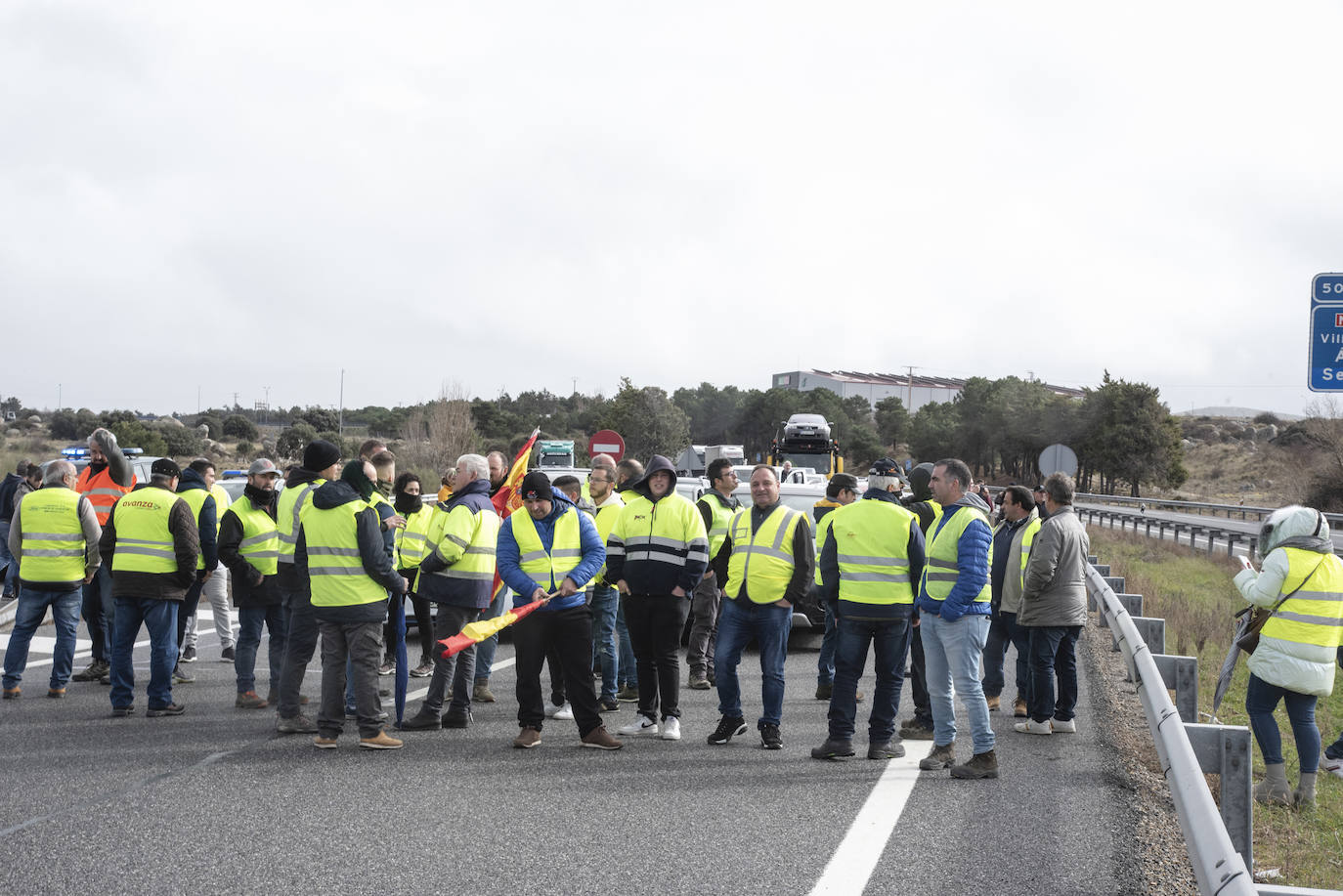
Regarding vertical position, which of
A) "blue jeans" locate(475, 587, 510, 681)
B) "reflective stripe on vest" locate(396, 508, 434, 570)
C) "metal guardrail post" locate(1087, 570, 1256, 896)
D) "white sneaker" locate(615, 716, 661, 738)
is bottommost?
"white sneaker" locate(615, 716, 661, 738)

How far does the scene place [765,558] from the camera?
837 centimetres

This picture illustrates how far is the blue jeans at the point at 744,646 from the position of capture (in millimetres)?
8219

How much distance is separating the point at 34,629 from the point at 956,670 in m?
7.49

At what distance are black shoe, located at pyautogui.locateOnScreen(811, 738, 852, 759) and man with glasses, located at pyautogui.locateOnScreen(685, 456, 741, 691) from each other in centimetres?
252

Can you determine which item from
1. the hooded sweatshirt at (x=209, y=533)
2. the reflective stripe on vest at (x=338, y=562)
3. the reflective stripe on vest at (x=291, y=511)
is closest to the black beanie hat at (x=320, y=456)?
the reflective stripe on vest at (x=291, y=511)

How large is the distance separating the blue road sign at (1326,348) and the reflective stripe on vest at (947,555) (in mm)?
3074

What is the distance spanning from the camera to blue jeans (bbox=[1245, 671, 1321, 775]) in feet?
23.1

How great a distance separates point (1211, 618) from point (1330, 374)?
7281 mm

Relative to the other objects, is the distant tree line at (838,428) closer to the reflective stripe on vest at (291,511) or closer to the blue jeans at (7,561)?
the blue jeans at (7,561)

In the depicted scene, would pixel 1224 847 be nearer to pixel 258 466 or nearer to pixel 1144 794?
pixel 1144 794

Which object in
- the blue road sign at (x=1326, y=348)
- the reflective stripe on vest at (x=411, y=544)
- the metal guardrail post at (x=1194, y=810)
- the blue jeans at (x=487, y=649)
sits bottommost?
the blue jeans at (x=487, y=649)

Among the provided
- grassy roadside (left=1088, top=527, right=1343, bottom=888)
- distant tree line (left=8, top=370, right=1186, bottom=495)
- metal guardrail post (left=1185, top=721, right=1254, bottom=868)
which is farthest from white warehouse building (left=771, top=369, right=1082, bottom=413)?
metal guardrail post (left=1185, top=721, right=1254, bottom=868)

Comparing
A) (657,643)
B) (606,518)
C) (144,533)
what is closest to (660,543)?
(657,643)

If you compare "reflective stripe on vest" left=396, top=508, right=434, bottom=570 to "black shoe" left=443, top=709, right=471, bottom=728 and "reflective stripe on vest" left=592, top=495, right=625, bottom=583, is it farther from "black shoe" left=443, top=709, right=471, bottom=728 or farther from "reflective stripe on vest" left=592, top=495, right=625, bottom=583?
"black shoe" left=443, top=709, right=471, bottom=728
